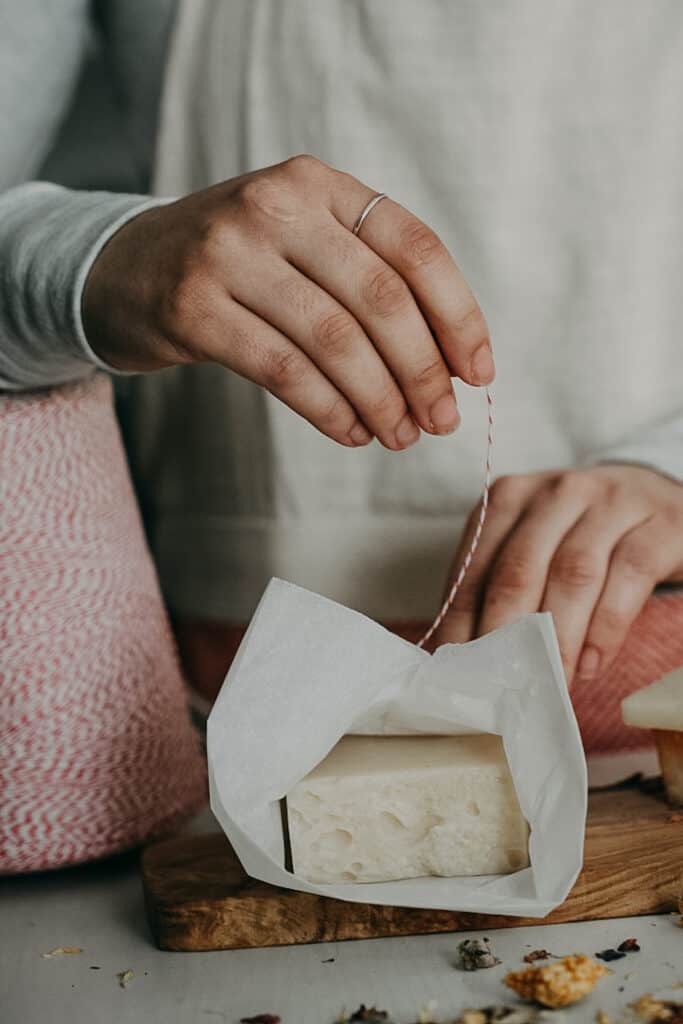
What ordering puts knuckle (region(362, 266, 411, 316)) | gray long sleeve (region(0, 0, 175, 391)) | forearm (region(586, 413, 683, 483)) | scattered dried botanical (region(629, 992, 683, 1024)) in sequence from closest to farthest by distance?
scattered dried botanical (region(629, 992, 683, 1024)), knuckle (region(362, 266, 411, 316)), gray long sleeve (region(0, 0, 175, 391)), forearm (region(586, 413, 683, 483))

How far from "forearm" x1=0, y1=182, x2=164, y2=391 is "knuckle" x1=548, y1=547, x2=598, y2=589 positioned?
0.28 meters

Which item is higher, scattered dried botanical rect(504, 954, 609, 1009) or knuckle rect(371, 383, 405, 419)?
knuckle rect(371, 383, 405, 419)

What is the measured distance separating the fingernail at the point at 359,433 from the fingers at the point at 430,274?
0.17ft

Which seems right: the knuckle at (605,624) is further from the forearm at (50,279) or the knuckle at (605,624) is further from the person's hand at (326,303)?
the forearm at (50,279)

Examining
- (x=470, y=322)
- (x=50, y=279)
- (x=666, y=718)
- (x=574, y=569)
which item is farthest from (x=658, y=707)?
(x=50, y=279)

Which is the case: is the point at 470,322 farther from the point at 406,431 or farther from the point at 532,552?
the point at 532,552

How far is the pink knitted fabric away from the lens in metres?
0.61

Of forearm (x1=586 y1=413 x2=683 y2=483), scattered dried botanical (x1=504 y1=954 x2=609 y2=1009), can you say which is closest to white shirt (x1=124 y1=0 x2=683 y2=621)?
forearm (x1=586 y1=413 x2=683 y2=483)

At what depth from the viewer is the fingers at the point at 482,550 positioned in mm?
672

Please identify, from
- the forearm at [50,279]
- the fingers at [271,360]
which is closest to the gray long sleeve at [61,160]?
the forearm at [50,279]

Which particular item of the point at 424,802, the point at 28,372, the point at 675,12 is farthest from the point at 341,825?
the point at 675,12

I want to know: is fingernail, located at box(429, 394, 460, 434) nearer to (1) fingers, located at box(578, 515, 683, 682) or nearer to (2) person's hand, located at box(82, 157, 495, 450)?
(2) person's hand, located at box(82, 157, 495, 450)

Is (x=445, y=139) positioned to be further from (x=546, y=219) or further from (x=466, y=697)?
(x=466, y=697)

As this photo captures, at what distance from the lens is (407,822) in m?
0.53
